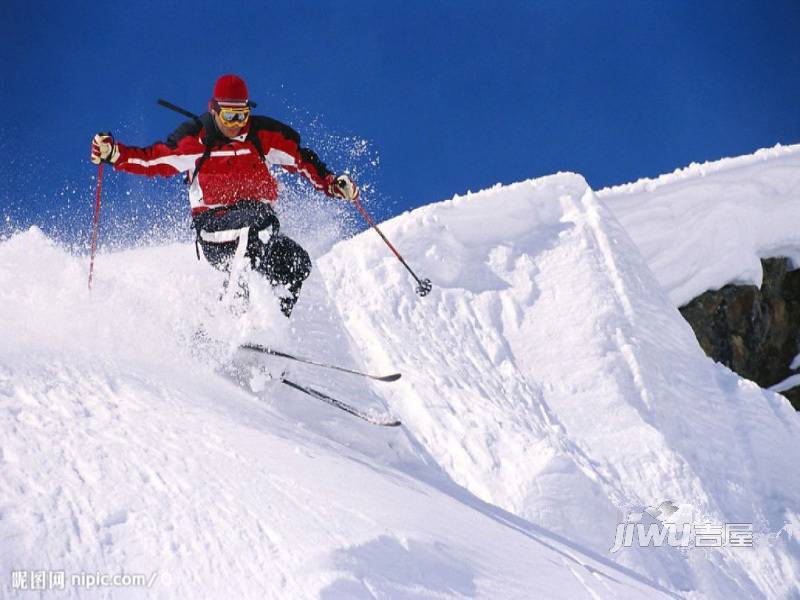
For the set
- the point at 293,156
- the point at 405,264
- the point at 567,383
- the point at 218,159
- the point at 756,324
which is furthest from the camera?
the point at 756,324

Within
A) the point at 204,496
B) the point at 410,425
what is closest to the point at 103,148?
the point at 204,496

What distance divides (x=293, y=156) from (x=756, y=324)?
13937 mm

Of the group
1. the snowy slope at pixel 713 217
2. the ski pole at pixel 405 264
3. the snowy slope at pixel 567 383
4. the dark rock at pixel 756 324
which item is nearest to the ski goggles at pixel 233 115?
Result: the ski pole at pixel 405 264

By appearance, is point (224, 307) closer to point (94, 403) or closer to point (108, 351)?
point (108, 351)

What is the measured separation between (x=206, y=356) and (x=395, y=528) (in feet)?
8.51

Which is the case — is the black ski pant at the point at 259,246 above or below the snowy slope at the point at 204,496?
above

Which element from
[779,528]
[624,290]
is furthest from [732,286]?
[779,528]

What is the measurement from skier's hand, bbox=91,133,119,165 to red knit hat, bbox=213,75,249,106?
747 millimetres

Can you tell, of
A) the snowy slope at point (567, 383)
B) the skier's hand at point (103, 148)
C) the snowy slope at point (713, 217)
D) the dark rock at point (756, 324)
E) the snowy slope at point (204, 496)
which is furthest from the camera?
the dark rock at point (756, 324)

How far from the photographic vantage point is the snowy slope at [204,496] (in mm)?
2684

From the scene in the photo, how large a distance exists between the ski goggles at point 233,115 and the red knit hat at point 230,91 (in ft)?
0.13

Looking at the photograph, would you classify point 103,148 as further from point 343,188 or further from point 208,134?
point 343,188

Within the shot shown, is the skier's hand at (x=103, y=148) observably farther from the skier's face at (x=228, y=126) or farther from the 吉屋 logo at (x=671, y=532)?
the 吉屋 logo at (x=671, y=532)

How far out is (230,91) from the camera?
5582 millimetres
